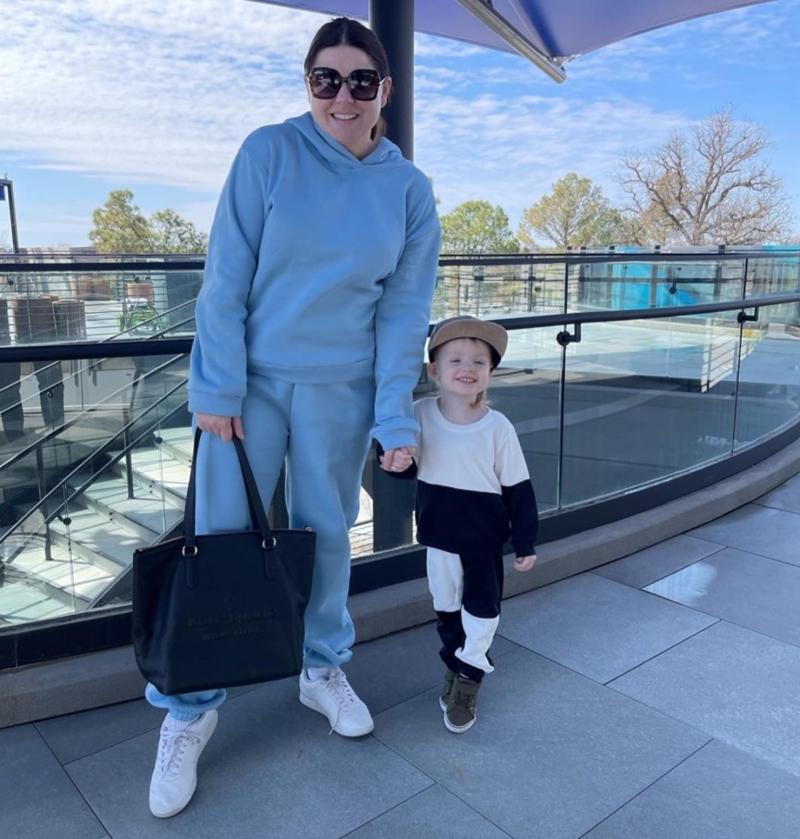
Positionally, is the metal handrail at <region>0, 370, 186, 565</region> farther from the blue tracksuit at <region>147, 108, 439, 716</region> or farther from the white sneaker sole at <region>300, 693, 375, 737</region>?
the white sneaker sole at <region>300, 693, 375, 737</region>

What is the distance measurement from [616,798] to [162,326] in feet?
14.0

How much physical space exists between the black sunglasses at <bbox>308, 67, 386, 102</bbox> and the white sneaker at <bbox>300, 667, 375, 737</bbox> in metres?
1.68

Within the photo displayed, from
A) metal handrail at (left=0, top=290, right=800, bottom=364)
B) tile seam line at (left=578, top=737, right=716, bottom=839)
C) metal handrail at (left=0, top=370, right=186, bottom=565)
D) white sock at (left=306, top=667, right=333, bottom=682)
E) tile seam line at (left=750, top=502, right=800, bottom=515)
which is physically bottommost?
tile seam line at (left=750, top=502, right=800, bottom=515)

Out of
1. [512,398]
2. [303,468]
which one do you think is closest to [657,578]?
[512,398]

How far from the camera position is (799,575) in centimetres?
365

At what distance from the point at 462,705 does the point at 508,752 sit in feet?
0.64

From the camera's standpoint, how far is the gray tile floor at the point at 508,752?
1965 millimetres

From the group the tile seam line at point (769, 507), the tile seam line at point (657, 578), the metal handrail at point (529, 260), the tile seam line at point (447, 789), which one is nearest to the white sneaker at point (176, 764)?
the tile seam line at point (447, 789)

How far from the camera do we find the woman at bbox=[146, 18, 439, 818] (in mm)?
1925

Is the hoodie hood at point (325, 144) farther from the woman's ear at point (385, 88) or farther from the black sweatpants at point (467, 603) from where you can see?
the black sweatpants at point (467, 603)

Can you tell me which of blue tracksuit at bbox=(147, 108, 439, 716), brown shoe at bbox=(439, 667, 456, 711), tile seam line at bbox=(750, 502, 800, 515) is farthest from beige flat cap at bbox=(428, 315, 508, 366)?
tile seam line at bbox=(750, 502, 800, 515)

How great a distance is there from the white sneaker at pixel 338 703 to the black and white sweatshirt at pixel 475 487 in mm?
527

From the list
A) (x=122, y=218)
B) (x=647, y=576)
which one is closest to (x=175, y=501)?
(x=647, y=576)

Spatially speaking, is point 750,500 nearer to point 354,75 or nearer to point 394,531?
point 394,531
